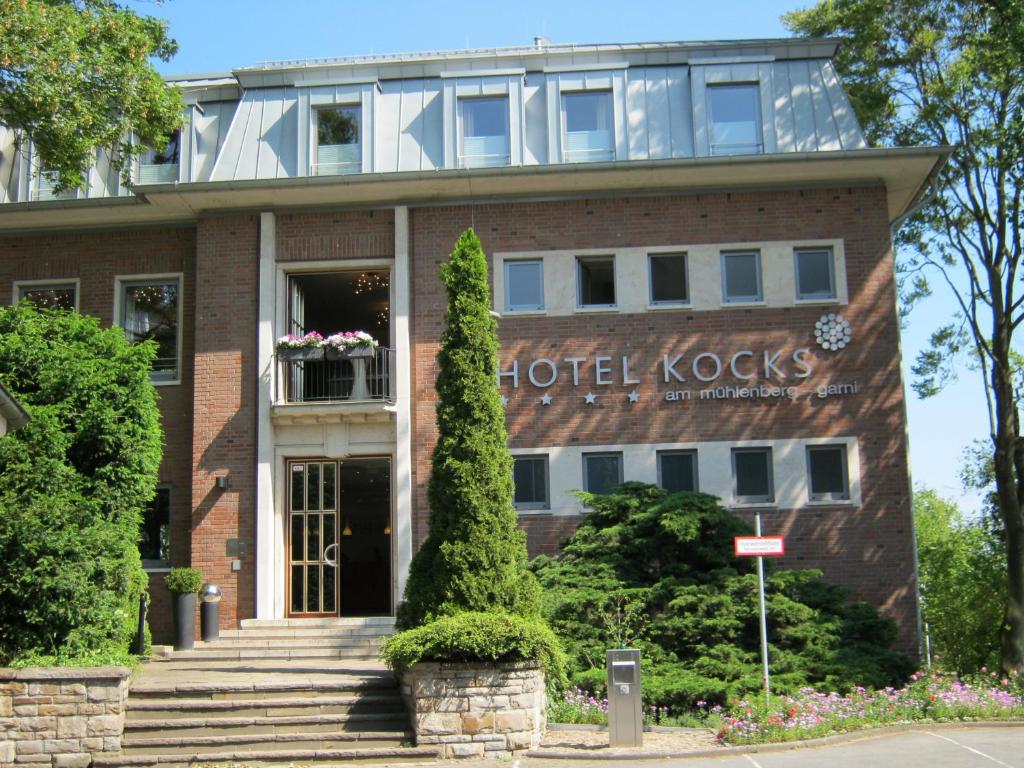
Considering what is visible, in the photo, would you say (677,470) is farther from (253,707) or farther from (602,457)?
(253,707)

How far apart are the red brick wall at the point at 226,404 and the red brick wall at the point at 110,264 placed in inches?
29.3

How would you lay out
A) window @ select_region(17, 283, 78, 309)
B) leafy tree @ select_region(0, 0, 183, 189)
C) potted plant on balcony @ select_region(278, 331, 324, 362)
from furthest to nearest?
1. window @ select_region(17, 283, 78, 309)
2. potted plant on balcony @ select_region(278, 331, 324, 362)
3. leafy tree @ select_region(0, 0, 183, 189)

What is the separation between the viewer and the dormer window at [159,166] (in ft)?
67.6

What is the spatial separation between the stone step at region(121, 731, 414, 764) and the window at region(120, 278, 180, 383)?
903cm

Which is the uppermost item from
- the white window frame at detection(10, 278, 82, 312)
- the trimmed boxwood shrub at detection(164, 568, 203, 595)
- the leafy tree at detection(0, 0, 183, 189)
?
the leafy tree at detection(0, 0, 183, 189)

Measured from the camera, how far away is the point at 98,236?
20.3m

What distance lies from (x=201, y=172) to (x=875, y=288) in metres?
12.2

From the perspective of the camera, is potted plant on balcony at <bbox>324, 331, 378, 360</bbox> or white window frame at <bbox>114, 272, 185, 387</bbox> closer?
potted plant on balcony at <bbox>324, 331, 378, 360</bbox>

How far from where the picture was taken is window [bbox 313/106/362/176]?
19594 mm


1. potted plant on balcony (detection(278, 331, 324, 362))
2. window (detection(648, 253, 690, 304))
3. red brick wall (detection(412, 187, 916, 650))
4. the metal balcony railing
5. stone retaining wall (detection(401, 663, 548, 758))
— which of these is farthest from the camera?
window (detection(648, 253, 690, 304))

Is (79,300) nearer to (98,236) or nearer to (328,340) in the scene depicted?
(98,236)

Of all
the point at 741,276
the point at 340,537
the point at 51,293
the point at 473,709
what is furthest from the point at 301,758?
the point at 51,293

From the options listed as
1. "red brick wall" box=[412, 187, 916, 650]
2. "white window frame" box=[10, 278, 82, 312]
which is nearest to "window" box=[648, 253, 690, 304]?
"red brick wall" box=[412, 187, 916, 650]

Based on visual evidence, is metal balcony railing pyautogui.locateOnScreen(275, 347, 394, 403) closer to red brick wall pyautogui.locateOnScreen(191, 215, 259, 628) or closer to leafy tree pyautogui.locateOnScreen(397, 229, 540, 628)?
red brick wall pyautogui.locateOnScreen(191, 215, 259, 628)
